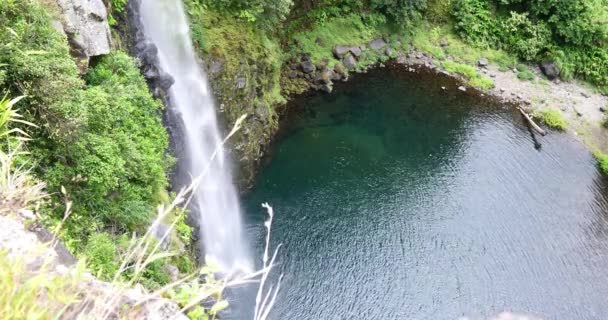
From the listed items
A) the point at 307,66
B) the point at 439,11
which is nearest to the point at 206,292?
the point at 307,66

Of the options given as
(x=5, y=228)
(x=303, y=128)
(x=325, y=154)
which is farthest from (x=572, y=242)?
(x=5, y=228)

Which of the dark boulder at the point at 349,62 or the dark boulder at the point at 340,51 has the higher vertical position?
the dark boulder at the point at 340,51

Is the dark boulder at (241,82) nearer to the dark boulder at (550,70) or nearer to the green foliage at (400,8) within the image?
the green foliage at (400,8)

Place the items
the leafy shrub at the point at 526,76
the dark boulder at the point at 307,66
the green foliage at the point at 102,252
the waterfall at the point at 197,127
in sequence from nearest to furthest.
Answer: the green foliage at the point at 102,252, the waterfall at the point at 197,127, the dark boulder at the point at 307,66, the leafy shrub at the point at 526,76

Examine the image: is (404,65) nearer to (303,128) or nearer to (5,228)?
(303,128)

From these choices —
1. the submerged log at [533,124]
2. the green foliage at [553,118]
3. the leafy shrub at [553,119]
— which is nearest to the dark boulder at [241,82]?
the submerged log at [533,124]

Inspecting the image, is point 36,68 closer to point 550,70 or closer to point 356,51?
point 356,51

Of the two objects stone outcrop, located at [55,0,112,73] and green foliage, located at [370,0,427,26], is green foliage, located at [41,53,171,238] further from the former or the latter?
green foliage, located at [370,0,427,26]
